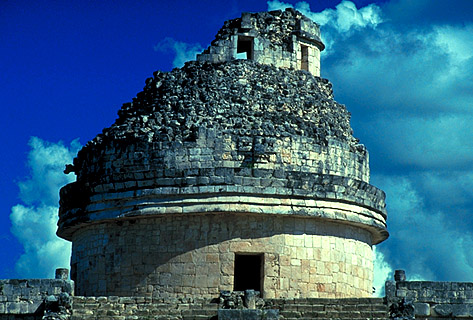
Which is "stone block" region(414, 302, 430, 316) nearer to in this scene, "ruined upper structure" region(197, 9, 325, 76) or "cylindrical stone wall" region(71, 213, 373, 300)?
"cylindrical stone wall" region(71, 213, 373, 300)

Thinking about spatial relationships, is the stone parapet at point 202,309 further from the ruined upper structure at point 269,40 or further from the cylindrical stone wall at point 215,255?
the ruined upper structure at point 269,40

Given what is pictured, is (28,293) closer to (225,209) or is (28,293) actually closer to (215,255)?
(215,255)

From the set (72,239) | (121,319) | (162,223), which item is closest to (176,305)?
(121,319)

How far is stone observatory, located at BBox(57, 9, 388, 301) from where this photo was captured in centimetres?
2197

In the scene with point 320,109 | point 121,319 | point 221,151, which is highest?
point 320,109

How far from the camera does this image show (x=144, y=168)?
22.6 meters

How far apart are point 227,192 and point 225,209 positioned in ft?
1.33

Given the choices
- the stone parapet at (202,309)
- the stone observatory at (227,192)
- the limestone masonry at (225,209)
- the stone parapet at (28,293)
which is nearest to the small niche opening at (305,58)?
the stone observatory at (227,192)

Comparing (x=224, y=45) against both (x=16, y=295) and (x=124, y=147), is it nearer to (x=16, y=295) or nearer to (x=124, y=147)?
(x=124, y=147)

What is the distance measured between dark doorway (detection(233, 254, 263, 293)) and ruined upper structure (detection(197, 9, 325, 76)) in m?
5.31

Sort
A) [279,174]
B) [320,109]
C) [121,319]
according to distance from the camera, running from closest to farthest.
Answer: [121,319], [279,174], [320,109]

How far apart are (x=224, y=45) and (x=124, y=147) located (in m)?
3.99

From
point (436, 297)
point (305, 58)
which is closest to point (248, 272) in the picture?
point (436, 297)

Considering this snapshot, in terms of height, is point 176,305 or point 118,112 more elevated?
point 118,112
